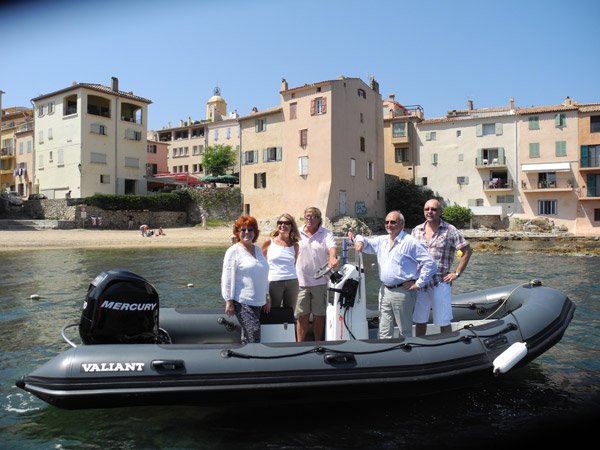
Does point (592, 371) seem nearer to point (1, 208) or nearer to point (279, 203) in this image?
point (279, 203)

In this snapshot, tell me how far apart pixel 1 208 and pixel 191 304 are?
94.6ft

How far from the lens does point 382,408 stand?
185 inches

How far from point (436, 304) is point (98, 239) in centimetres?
2414

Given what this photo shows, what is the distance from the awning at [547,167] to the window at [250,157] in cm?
1980

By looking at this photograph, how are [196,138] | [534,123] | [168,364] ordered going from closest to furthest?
[168,364] → [534,123] → [196,138]

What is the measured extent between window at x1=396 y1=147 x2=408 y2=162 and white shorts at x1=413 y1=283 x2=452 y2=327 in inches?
1460

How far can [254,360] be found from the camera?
416 centimetres

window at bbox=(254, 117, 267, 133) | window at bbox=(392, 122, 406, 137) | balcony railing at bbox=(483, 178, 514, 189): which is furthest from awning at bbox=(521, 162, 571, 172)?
window at bbox=(254, 117, 267, 133)

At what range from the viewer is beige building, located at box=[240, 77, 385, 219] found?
1270 inches

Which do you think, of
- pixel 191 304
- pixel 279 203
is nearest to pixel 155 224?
pixel 279 203

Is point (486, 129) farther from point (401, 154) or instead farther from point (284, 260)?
point (284, 260)

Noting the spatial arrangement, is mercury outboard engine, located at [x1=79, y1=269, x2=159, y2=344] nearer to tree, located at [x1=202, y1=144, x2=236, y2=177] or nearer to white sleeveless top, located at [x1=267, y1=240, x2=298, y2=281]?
white sleeveless top, located at [x1=267, y1=240, x2=298, y2=281]

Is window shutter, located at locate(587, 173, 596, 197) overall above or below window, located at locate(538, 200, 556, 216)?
above

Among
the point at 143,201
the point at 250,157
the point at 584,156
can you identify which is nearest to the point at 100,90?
the point at 143,201
